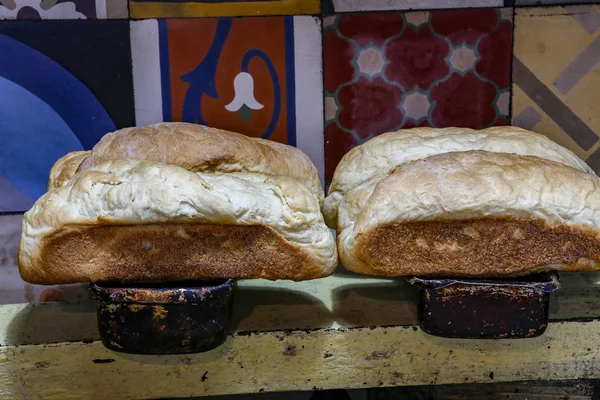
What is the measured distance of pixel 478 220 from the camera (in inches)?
47.2

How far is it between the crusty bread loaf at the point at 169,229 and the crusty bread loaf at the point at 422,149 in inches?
11.7

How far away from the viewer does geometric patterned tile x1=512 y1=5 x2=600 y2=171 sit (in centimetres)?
175

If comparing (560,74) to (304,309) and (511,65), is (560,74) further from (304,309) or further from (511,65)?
(304,309)

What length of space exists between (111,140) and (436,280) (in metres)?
0.81

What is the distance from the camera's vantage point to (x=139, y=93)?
171 cm

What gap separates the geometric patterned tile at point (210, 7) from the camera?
167cm

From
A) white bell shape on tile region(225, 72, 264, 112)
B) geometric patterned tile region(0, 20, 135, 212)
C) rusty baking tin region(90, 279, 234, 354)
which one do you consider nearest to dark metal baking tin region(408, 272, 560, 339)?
rusty baking tin region(90, 279, 234, 354)

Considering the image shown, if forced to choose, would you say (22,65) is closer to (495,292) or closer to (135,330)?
(135,330)

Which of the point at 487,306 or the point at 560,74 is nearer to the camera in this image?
the point at 487,306

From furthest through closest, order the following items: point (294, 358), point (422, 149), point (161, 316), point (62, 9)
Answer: point (62, 9)
point (422, 149)
point (294, 358)
point (161, 316)

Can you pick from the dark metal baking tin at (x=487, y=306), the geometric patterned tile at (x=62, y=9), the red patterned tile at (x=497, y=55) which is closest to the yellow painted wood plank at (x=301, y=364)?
the dark metal baking tin at (x=487, y=306)

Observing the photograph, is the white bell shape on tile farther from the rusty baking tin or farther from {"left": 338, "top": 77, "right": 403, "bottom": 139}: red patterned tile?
the rusty baking tin

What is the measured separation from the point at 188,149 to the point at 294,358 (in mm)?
539

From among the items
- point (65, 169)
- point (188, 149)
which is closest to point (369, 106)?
point (188, 149)
